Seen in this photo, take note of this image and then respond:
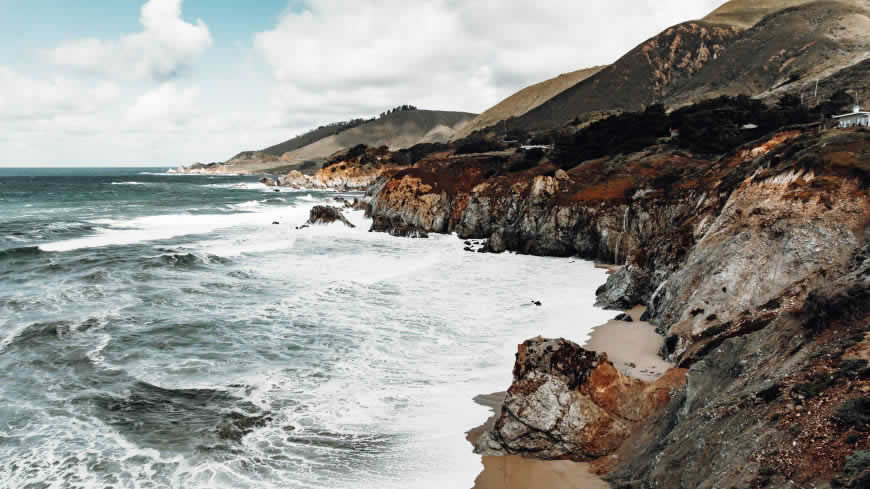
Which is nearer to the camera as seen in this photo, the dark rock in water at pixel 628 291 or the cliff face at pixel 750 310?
the cliff face at pixel 750 310

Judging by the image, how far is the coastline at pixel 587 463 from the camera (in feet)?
29.9

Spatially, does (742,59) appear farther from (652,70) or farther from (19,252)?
(19,252)

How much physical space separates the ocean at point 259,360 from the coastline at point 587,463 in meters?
0.46

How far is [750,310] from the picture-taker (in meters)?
13.5

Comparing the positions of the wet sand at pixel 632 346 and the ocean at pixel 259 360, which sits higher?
the wet sand at pixel 632 346

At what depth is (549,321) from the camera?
20281 mm

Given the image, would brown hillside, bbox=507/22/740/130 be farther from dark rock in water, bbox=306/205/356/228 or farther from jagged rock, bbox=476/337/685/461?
jagged rock, bbox=476/337/685/461

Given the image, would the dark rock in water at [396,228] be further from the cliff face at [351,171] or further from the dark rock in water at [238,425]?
the cliff face at [351,171]

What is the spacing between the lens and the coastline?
912 cm

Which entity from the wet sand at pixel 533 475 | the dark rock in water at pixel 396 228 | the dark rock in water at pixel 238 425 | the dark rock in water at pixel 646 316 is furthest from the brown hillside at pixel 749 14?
the dark rock in water at pixel 238 425

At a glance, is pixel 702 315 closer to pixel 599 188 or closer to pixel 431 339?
pixel 431 339

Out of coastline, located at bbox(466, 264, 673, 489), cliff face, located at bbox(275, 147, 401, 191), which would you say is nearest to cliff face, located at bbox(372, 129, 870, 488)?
coastline, located at bbox(466, 264, 673, 489)

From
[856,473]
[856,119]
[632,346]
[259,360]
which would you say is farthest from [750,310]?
[856,119]

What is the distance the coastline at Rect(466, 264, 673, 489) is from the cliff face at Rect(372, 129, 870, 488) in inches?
14.2
